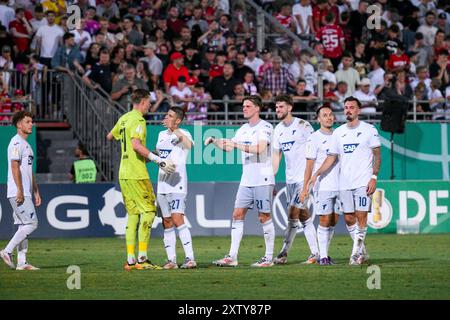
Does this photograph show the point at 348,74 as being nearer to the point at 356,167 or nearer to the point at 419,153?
the point at 419,153

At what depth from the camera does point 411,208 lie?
24844 mm

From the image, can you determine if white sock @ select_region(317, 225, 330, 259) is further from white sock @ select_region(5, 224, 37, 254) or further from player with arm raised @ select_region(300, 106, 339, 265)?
white sock @ select_region(5, 224, 37, 254)

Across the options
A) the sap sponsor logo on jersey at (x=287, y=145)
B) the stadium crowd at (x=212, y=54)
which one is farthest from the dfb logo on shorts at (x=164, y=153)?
the stadium crowd at (x=212, y=54)

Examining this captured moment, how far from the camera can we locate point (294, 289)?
13.1 metres

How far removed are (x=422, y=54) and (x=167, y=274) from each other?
17559mm

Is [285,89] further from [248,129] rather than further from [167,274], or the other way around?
[167,274]

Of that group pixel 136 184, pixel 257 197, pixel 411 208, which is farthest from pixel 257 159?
pixel 411 208

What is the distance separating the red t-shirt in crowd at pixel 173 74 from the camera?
87.0 feet

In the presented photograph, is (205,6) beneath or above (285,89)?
above

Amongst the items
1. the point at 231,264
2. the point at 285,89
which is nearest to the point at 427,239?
the point at 285,89

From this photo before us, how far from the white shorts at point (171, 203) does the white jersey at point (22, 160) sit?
2009mm

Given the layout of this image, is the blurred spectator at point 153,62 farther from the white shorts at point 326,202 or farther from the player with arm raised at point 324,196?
the white shorts at point 326,202

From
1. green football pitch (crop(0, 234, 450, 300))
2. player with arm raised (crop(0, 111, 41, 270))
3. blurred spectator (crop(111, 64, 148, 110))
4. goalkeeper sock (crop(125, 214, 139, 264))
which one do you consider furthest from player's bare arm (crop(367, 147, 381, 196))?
blurred spectator (crop(111, 64, 148, 110))
